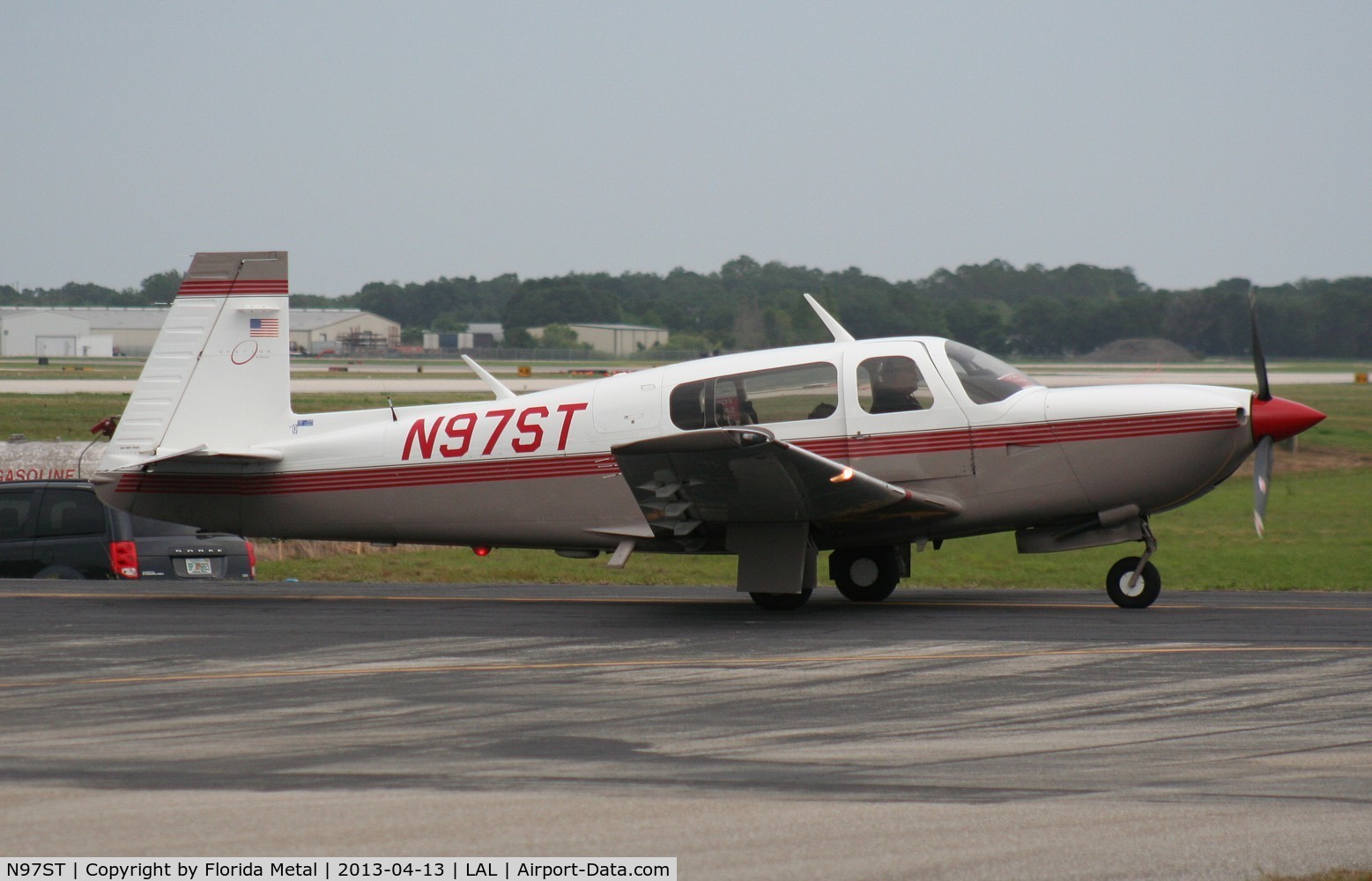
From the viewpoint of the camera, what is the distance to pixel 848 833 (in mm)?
5766

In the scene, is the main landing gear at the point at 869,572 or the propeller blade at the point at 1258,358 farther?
the main landing gear at the point at 869,572

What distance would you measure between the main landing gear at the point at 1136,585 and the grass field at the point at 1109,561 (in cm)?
520

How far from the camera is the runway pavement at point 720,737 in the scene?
223 inches

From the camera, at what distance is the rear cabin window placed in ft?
40.3

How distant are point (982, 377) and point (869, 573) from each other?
7.27 ft

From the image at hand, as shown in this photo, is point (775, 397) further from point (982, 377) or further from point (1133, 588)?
point (1133, 588)

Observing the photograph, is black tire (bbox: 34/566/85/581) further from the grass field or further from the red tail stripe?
the grass field

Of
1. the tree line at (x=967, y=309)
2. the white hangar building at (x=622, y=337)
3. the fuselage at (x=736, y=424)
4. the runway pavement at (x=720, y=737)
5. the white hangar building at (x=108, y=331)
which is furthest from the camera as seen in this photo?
the white hangar building at (x=108, y=331)

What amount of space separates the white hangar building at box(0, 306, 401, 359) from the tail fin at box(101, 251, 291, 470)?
10368cm

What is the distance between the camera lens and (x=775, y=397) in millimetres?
12312

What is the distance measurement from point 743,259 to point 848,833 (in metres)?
114

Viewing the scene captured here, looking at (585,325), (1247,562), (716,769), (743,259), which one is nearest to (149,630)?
(716,769)

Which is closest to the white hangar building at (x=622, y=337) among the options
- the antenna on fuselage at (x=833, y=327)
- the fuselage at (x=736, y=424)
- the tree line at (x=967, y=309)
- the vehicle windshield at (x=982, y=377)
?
the tree line at (x=967, y=309)

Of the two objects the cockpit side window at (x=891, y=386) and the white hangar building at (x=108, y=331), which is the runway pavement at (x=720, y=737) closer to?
the cockpit side window at (x=891, y=386)
